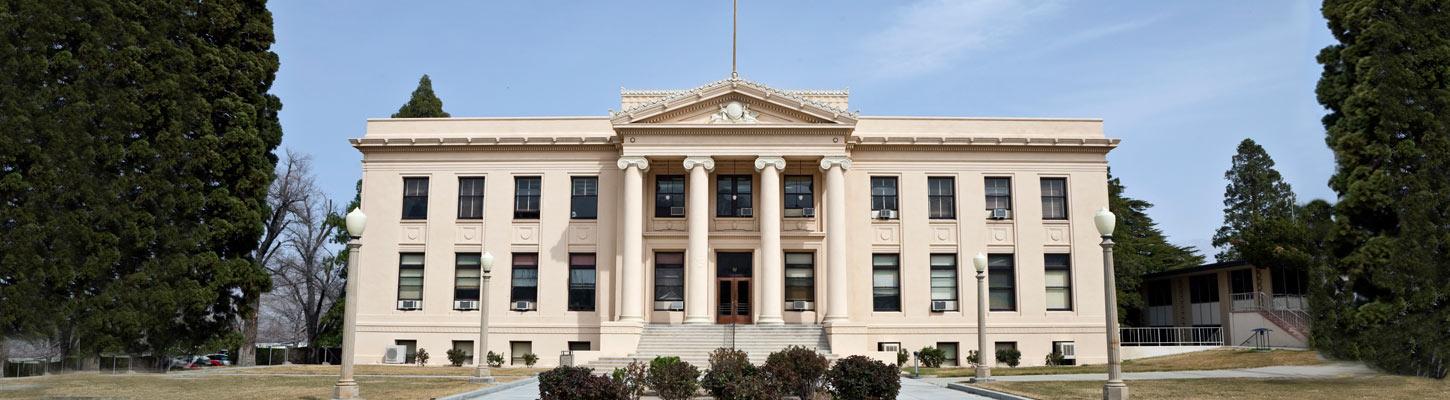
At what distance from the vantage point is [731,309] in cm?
3731

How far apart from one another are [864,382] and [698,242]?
62.4 feet

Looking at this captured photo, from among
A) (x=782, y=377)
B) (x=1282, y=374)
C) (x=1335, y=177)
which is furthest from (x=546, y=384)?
(x=1282, y=374)

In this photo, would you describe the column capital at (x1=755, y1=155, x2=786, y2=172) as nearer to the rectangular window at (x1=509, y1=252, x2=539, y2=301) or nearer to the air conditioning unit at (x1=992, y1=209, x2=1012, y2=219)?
the air conditioning unit at (x1=992, y1=209, x2=1012, y2=219)

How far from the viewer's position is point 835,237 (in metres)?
35.3

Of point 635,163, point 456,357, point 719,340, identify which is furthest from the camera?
point 456,357

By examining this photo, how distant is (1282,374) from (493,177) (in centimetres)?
2671

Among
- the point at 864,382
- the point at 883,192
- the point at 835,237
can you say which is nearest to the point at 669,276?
the point at 835,237

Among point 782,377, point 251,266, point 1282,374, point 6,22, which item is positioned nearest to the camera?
point 6,22

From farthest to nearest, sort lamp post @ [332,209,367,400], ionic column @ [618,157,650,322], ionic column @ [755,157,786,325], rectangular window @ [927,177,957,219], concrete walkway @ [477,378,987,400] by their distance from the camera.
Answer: rectangular window @ [927,177,957,219] < ionic column @ [618,157,650,322] < ionic column @ [755,157,786,325] < concrete walkway @ [477,378,987,400] < lamp post @ [332,209,367,400]

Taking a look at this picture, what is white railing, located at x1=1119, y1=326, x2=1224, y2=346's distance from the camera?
42.8 m

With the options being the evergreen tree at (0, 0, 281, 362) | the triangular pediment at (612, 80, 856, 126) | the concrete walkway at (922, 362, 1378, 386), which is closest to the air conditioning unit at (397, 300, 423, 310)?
the triangular pediment at (612, 80, 856, 126)

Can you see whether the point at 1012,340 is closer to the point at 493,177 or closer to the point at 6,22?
the point at 493,177

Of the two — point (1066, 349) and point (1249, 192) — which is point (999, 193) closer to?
point (1066, 349)

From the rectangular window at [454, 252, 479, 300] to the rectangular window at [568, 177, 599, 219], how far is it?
13.4 feet
